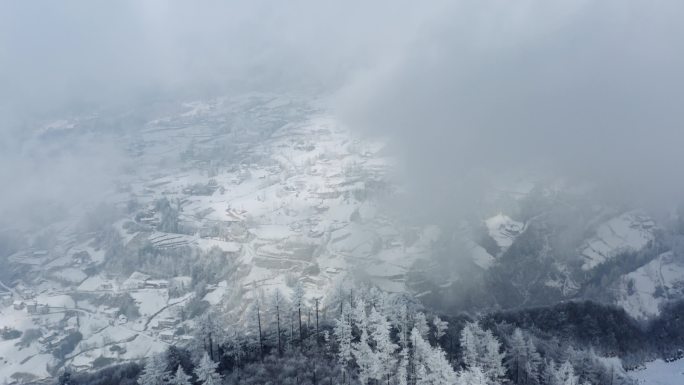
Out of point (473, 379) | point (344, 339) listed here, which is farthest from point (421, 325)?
point (473, 379)

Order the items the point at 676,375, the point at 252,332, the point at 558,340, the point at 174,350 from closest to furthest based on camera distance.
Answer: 1. the point at 174,350
2. the point at 252,332
3. the point at 676,375
4. the point at 558,340

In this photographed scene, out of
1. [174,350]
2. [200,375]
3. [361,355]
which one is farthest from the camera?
[174,350]

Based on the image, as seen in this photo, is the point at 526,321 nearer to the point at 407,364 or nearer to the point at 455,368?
the point at 455,368

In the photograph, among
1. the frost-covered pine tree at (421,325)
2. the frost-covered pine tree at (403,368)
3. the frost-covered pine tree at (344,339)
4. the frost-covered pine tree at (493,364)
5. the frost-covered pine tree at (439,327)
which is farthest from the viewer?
the frost-covered pine tree at (439,327)

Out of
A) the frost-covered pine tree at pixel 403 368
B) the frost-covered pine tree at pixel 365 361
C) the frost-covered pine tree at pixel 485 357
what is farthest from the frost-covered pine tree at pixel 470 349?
the frost-covered pine tree at pixel 365 361

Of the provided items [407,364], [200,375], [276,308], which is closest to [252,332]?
[276,308]

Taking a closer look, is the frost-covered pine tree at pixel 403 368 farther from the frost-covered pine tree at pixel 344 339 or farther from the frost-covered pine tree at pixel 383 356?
the frost-covered pine tree at pixel 344 339

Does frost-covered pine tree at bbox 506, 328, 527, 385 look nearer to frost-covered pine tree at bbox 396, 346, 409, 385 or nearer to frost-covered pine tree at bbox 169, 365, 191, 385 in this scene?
frost-covered pine tree at bbox 396, 346, 409, 385

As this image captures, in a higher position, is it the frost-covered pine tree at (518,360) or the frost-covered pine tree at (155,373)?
the frost-covered pine tree at (155,373)
